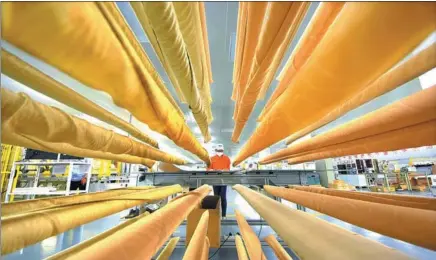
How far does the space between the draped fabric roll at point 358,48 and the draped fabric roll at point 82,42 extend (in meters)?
0.35

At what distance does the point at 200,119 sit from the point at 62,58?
0.96 metres

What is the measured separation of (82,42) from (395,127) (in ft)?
2.43

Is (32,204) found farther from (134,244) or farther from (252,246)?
(252,246)

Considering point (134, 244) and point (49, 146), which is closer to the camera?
point (134, 244)

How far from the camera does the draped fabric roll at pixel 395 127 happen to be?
Answer: 0.44m

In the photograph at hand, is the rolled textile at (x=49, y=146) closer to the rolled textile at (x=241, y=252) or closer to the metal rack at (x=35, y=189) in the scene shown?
the rolled textile at (x=241, y=252)

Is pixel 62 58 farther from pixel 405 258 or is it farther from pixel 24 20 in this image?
pixel 405 258

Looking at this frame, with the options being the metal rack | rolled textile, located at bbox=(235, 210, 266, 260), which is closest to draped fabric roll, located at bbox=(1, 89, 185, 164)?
rolled textile, located at bbox=(235, 210, 266, 260)

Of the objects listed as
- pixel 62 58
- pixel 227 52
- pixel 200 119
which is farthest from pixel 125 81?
pixel 227 52

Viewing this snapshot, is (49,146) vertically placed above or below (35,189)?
above

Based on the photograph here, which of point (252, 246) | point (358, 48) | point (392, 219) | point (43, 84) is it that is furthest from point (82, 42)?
point (252, 246)

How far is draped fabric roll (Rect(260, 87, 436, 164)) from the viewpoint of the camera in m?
0.44

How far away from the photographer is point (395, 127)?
0.59m

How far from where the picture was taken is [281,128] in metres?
0.70
